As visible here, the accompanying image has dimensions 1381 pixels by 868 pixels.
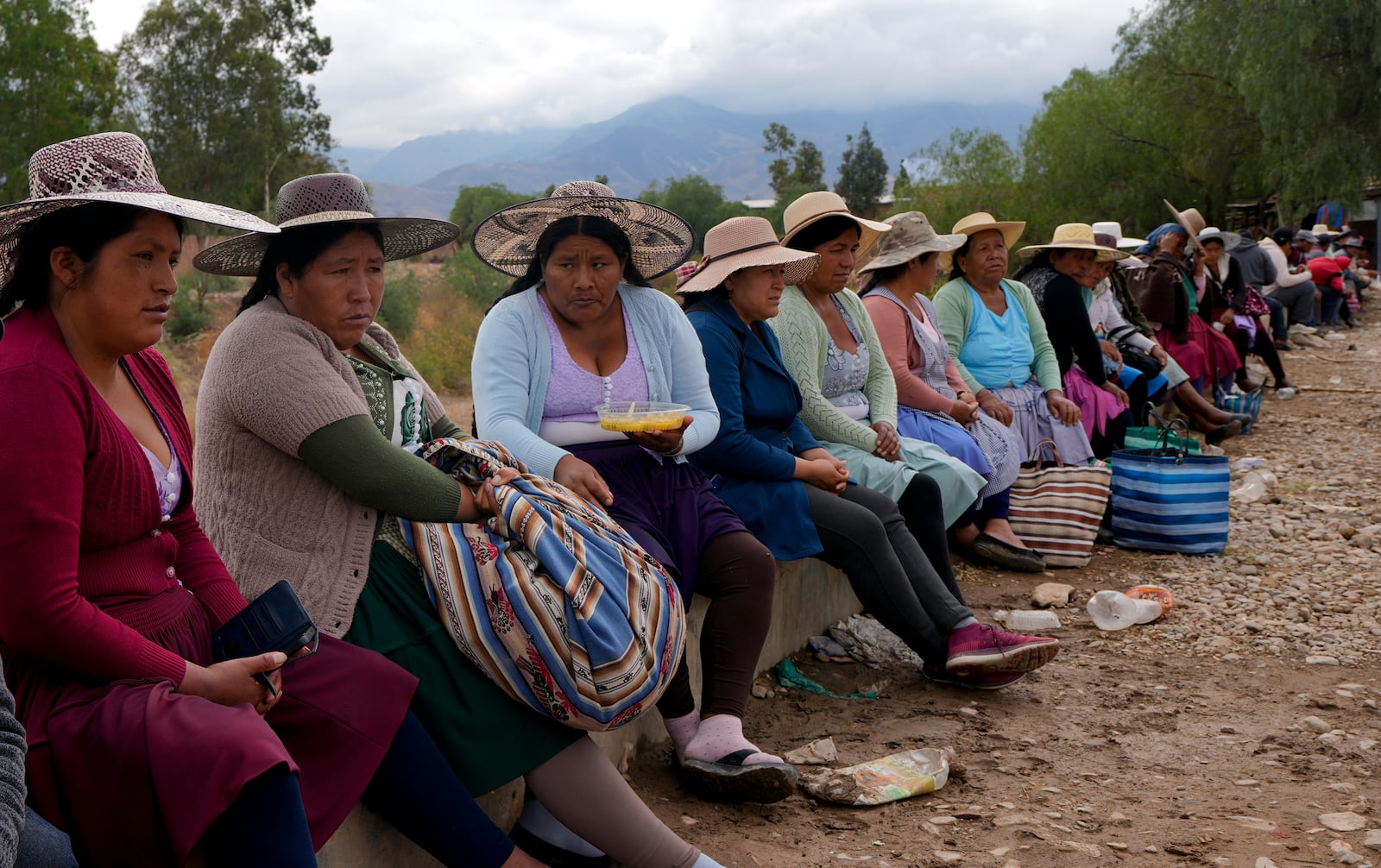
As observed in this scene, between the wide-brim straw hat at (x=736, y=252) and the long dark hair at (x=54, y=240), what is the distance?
2.33 metres

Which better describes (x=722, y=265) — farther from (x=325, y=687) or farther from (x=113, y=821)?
(x=113, y=821)

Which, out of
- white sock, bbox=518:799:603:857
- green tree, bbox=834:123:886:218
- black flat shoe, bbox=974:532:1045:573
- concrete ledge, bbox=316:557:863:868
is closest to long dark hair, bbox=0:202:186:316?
concrete ledge, bbox=316:557:863:868

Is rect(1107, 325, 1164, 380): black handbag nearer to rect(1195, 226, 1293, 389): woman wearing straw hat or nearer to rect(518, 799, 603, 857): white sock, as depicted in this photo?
rect(1195, 226, 1293, 389): woman wearing straw hat

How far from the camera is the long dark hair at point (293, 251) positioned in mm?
2729

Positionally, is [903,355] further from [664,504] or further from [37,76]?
[37,76]

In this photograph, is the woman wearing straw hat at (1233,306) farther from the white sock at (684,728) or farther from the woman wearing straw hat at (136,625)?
the woman wearing straw hat at (136,625)

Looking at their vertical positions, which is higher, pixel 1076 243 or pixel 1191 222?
pixel 1191 222

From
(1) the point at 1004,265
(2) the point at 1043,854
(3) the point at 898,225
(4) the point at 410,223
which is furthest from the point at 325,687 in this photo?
(1) the point at 1004,265

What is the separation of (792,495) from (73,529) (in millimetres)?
2496

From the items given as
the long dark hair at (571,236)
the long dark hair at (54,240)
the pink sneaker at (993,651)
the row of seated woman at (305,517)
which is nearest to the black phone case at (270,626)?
the row of seated woman at (305,517)

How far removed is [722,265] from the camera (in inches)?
165

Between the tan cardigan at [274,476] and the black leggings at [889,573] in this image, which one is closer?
the tan cardigan at [274,476]

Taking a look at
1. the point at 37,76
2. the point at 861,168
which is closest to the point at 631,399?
the point at 37,76

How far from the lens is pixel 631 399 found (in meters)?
3.62
